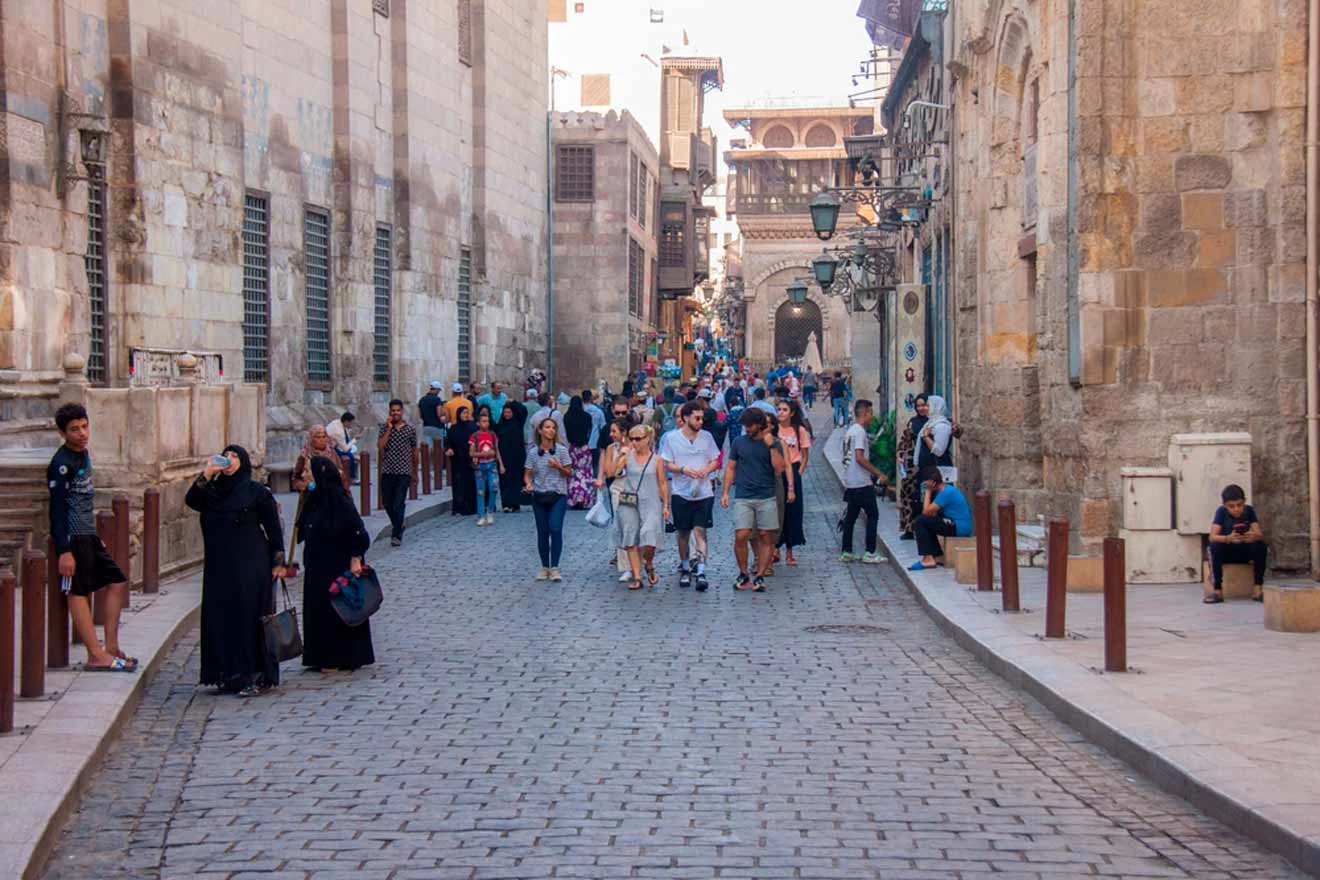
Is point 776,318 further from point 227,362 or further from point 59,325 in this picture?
point 59,325

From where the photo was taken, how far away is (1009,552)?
449 inches

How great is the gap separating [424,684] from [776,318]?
75.3 metres

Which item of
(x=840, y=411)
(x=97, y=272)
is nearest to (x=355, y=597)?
(x=97, y=272)

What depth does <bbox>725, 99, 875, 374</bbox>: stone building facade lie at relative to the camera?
80.1 m

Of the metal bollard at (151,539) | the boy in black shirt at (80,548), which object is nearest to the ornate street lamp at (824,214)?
the metal bollard at (151,539)

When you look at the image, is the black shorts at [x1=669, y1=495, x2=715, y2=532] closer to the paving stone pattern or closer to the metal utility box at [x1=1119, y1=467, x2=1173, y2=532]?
the paving stone pattern

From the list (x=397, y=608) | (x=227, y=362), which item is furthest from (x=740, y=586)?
(x=227, y=362)

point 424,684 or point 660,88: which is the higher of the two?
point 660,88

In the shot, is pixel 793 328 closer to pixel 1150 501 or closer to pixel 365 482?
pixel 365 482

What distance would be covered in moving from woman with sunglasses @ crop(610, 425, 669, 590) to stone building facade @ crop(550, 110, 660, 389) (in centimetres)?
3051

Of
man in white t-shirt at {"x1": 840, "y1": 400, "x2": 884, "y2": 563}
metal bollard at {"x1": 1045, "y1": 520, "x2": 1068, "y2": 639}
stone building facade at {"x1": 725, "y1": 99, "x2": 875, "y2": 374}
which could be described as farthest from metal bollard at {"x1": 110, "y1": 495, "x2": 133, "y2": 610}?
stone building facade at {"x1": 725, "y1": 99, "x2": 875, "y2": 374}

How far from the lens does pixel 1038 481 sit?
672 inches

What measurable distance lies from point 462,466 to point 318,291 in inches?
288

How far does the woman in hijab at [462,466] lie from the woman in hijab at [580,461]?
1265 mm
